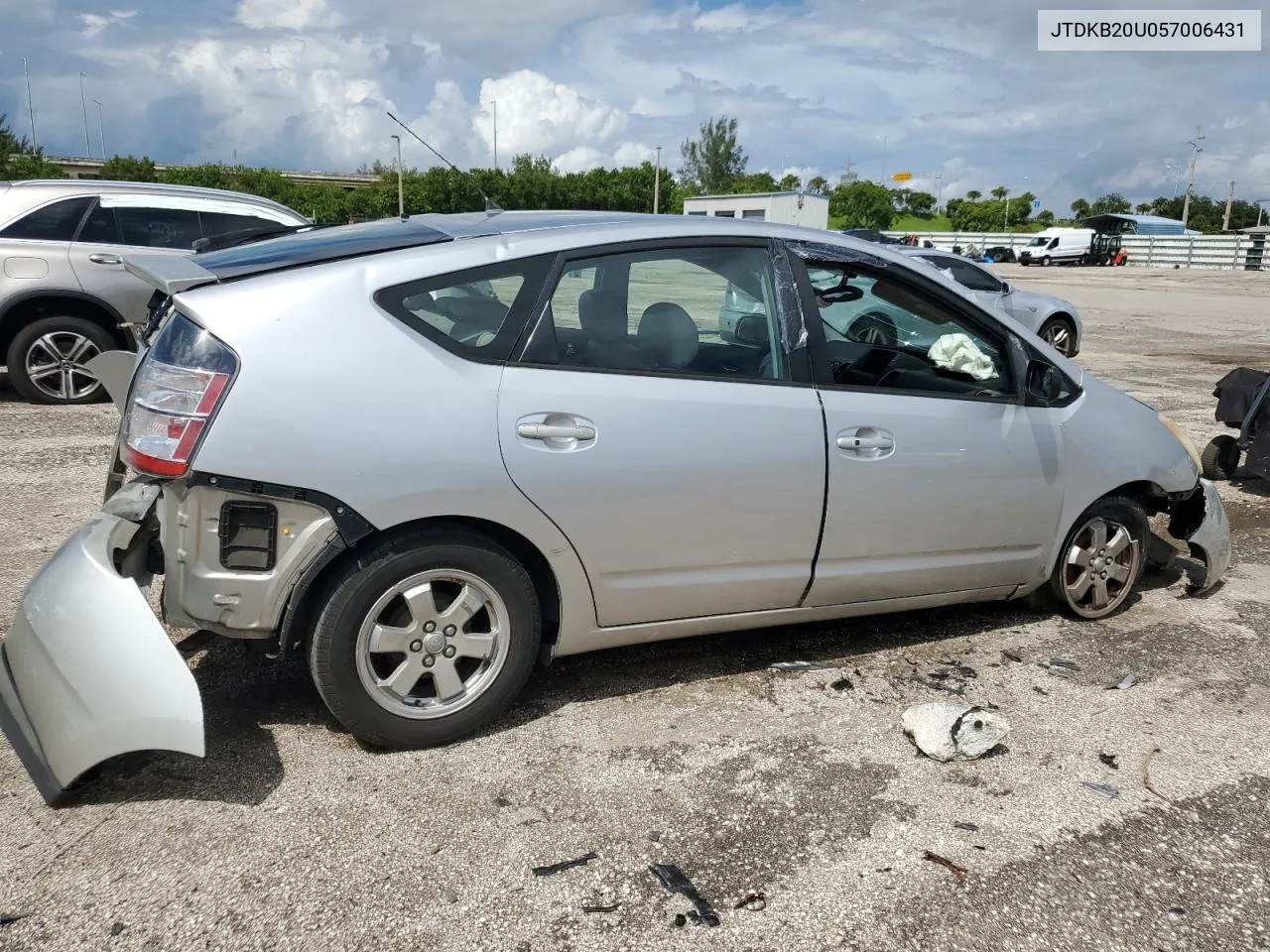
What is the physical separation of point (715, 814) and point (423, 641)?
1.05 meters

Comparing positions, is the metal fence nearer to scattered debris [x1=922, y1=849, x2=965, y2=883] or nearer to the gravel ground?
the gravel ground

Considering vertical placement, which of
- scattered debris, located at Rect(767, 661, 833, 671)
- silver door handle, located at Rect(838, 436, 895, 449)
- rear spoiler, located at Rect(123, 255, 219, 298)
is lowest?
scattered debris, located at Rect(767, 661, 833, 671)

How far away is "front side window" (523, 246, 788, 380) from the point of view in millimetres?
3301

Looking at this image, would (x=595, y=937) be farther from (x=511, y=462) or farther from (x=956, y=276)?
(x=956, y=276)

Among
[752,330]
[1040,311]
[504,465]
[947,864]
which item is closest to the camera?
[947,864]

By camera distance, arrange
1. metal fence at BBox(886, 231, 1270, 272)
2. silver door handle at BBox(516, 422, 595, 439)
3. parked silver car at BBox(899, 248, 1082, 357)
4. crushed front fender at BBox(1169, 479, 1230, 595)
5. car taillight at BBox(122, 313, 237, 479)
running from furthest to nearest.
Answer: metal fence at BBox(886, 231, 1270, 272) < parked silver car at BBox(899, 248, 1082, 357) < crushed front fender at BBox(1169, 479, 1230, 595) < silver door handle at BBox(516, 422, 595, 439) < car taillight at BBox(122, 313, 237, 479)

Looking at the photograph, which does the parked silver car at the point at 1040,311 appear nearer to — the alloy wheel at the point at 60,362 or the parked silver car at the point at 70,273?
the parked silver car at the point at 70,273

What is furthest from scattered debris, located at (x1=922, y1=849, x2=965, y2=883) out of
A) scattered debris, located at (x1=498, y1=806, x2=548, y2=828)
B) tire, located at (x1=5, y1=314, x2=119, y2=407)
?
tire, located at (x1=5, y1=314, x2=119, y2=407)

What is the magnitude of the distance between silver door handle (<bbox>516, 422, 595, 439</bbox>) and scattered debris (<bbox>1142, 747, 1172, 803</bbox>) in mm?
2118

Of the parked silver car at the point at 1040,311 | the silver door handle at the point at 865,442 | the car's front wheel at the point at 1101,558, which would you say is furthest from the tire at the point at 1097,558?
the parked silver car at the point at 1040,311

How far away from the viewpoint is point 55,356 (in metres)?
8.55

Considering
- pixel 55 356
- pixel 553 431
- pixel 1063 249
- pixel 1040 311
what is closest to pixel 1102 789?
pixel 553 431

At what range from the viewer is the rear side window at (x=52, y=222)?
8.25 metres

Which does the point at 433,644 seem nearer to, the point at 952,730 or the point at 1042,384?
the point at 952,730
